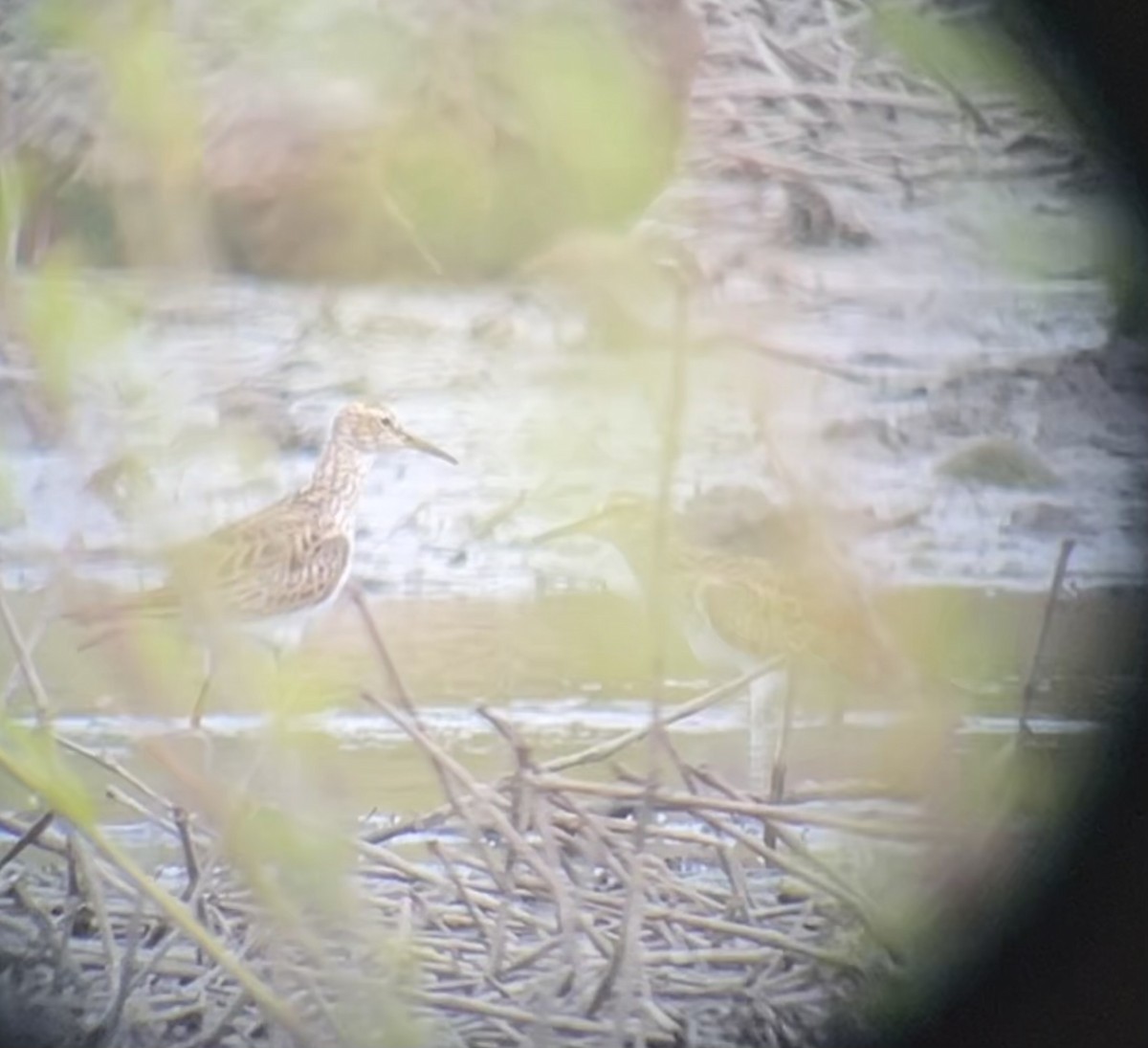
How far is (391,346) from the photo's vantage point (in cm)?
162

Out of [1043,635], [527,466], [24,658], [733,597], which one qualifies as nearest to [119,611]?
[24,658]

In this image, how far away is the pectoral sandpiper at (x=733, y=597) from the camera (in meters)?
1.64

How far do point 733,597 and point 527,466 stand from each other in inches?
9.3

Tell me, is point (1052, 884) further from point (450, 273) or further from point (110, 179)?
point (110, 179)

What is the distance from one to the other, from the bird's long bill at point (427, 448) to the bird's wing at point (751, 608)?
0.89 feet

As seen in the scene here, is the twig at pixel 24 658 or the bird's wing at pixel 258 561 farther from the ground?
the bird's wing at pixel 258 561

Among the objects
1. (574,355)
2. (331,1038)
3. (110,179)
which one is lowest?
(331,1038)

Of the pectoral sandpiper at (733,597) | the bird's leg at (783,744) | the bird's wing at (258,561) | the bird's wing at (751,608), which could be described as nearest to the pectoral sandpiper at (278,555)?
the bird's wing at (258,561)

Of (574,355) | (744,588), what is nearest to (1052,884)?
(744,588)

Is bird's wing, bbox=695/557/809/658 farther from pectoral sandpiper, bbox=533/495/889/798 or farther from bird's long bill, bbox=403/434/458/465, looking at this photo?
bird's long bill, bbox=403/434/458/465

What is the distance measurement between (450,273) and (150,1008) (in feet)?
2.58

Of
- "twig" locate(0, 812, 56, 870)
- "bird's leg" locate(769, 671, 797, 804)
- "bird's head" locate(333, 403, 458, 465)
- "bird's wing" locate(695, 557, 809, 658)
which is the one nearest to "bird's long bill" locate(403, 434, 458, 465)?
"bird's head" locate(333, 403, 458, 465)

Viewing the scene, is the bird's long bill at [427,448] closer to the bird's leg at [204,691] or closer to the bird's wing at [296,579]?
the bird's wing at [296,579]

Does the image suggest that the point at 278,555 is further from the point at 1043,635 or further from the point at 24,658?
the point at 1043,635
